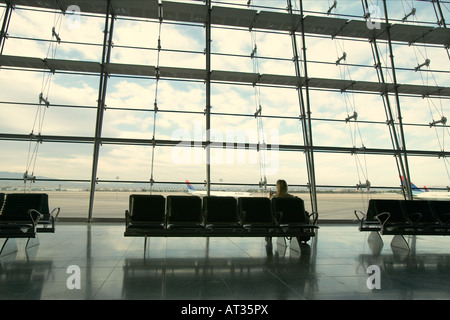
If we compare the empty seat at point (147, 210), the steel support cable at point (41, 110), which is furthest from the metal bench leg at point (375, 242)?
the steel support cable at point (41, 110)

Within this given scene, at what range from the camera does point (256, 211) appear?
4996mm

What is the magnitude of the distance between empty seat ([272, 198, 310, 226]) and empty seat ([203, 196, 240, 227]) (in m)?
0.71

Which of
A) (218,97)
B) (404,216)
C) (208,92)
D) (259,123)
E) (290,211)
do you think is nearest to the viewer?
(290,211)

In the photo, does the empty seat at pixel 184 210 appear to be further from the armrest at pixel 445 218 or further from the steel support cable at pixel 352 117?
the steel support cable at pixel 352 117

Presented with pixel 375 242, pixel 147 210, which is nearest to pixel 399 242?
pixel 375 242

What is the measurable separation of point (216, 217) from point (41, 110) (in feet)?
21.5

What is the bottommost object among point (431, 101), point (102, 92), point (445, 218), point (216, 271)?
point (216, 271)

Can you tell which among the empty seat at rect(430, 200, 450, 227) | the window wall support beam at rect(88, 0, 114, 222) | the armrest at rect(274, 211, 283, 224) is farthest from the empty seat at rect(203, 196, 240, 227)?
the window wall support beam at rect(88, 0, 114, 222)

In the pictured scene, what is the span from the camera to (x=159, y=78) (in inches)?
361

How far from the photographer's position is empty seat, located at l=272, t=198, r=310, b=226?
5.00 meters

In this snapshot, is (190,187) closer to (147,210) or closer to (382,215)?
(147,210)

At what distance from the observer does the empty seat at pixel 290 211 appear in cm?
500

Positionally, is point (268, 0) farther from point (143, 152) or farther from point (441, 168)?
point (441, 168)
